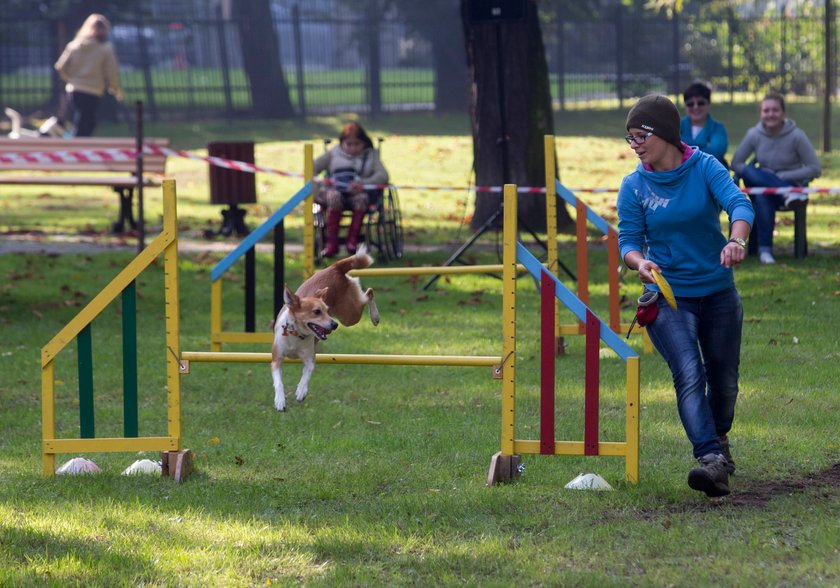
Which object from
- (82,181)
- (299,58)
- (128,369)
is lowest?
(128,369)

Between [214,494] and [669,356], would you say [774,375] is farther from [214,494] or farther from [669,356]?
[214,494]

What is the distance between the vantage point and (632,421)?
19.9ft

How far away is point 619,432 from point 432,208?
37.2 feet

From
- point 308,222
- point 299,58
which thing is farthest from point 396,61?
point 308,222

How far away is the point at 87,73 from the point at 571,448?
51.9ft

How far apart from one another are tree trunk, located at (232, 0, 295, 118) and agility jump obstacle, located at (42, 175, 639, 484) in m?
26.3

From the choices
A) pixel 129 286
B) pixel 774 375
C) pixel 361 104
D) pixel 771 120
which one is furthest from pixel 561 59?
pixel 129 286

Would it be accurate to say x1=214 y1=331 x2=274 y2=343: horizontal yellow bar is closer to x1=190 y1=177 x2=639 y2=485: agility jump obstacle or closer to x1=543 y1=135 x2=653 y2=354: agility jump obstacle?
x1=543 y1=135 x2=653 y2=354: agility jump obstacle

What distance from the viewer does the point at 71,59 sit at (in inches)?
799

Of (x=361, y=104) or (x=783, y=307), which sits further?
(x=361, y=104)

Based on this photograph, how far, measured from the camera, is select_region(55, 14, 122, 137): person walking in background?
65.7 ft

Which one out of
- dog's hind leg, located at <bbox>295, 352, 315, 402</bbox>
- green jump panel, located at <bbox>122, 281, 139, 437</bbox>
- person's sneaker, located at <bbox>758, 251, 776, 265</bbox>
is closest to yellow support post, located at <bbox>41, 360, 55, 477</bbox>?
green jump panel, located at <bbox>122, 281, 139, 437</bbox>

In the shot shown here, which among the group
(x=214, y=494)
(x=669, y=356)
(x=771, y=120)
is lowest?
(x=214, y=494)

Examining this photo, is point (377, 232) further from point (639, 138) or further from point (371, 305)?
point (639, 138)
